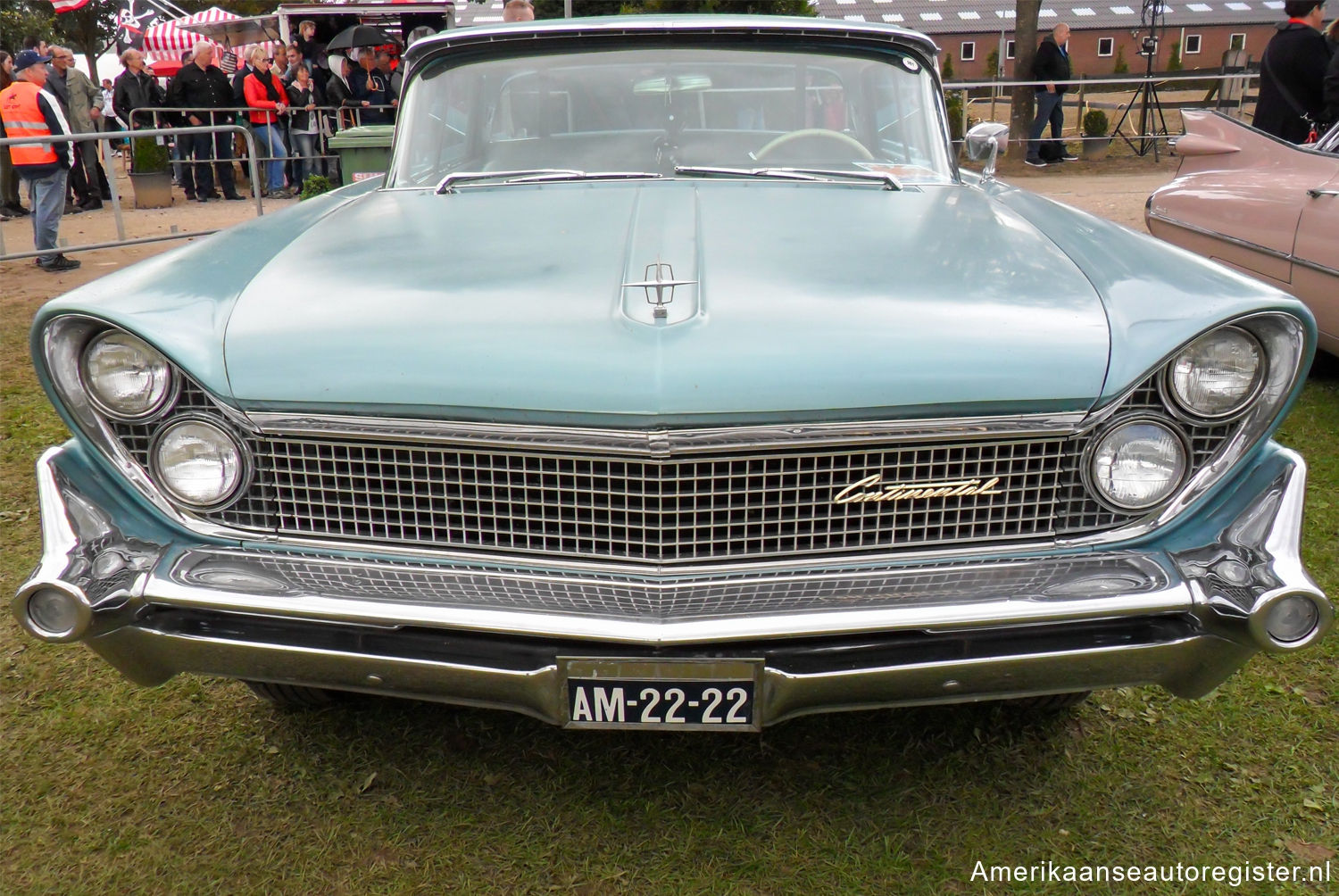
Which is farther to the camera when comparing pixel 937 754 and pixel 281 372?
pixel 937 754

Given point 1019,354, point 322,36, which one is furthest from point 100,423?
point 322,36

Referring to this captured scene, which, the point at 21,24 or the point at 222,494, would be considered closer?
the point at 222,494

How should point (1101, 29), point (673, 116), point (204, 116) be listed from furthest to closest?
point (1101, 29) → point (204, 116) → point (673, 116)

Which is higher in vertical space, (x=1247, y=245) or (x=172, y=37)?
(x=172, y=37)

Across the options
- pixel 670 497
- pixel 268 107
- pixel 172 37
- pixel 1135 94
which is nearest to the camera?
pixel 670 497

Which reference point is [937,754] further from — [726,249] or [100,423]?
[100,423]

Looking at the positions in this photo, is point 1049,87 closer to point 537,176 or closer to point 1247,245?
point 1247,245

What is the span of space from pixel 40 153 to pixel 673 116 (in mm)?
6798

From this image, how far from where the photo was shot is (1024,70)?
15234 millimetres

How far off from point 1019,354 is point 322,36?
18.3 meters

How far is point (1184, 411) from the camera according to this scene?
6.72ft

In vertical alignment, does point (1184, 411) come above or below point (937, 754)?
above

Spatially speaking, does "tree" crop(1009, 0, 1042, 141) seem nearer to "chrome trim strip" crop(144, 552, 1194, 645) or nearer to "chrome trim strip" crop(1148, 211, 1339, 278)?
"chrome trim strip" crop(1148, 211, 1339, 278)

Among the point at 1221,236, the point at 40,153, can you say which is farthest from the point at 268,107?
Answer: the point at 1221,236
